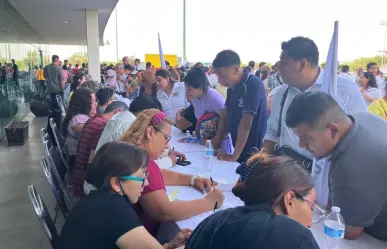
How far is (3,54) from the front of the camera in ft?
25.0

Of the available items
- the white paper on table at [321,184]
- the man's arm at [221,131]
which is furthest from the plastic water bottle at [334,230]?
the man's arm at [221,131]

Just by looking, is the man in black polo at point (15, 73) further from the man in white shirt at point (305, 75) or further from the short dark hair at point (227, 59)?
the man in white shirt at point (305, 75)

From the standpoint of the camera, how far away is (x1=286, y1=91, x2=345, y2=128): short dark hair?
1401mm

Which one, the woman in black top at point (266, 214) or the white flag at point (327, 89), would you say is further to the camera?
the white flag at point (327, 89)

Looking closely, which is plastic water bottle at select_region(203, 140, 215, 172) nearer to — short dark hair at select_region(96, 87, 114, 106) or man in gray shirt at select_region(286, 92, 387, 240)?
man in gray shirt at select_region(286, 92, 387, 240)

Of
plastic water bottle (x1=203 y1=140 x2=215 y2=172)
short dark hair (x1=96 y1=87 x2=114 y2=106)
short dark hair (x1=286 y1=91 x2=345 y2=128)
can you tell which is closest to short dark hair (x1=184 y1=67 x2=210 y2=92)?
plastic water bottle (x1=203 y1=140 x2=215 y2=172)

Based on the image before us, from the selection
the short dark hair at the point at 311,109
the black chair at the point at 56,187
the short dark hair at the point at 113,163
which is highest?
the short dark hair at the point at 311,109

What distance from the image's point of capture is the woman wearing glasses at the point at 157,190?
1.70m

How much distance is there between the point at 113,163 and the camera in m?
1.43

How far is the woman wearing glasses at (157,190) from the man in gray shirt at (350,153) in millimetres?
636

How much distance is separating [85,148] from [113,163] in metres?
1.36

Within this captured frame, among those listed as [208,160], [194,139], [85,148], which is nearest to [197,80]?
[194,139]

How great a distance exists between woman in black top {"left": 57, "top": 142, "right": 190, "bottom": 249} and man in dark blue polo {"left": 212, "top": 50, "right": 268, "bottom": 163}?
4.58 ft

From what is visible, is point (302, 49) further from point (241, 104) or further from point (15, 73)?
point (15, 73)
